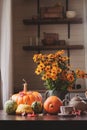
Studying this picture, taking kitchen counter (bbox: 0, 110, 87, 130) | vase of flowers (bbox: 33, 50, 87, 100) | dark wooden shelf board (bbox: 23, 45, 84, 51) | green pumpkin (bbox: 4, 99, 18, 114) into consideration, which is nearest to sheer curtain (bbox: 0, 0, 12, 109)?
dark wooden shelf board (bbox: 23, 45, 84, 51)

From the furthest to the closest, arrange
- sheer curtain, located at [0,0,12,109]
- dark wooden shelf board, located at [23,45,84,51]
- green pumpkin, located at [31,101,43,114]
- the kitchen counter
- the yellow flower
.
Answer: dark wooden shelf board, located at [23,45,84,51], sheer curtain, located at [0,0,12,109], the yellow flower, green pumpkin, located at [31,101,43,114], the kitchen counter

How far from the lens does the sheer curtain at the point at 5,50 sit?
13.8 feet

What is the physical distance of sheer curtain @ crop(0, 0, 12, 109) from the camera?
166 inches

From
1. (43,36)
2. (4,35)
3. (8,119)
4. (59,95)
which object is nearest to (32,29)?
(43,36)

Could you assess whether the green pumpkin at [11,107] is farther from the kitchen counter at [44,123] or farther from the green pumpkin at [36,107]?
the kitchen counter at [44,123]

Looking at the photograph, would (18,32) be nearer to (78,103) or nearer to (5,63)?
(5,63)

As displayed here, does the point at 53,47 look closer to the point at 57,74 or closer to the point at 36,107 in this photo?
the point at 57,74

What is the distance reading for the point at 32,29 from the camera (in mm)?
5176

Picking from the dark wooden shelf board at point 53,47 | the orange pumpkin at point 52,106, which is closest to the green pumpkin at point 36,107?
the orange pumpkin at point 52,106

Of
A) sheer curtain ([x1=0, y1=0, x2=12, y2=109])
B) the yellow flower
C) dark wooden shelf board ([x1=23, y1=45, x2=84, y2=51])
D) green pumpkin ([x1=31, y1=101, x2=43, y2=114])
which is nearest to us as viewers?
green pumpkin ([x1=31, y1=101, x2=43, y2=114])

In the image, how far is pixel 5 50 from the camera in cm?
428

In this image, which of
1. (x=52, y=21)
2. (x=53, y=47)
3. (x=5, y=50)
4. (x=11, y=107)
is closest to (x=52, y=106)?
(x=11, y=107)

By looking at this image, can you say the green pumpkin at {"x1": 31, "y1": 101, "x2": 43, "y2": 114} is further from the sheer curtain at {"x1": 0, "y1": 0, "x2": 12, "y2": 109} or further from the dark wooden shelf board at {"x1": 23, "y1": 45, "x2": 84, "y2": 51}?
the dark wooden shelf board at {"x1": 23, "y1": 45, "x2": 84, "y2": 51}

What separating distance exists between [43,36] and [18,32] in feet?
1.41
